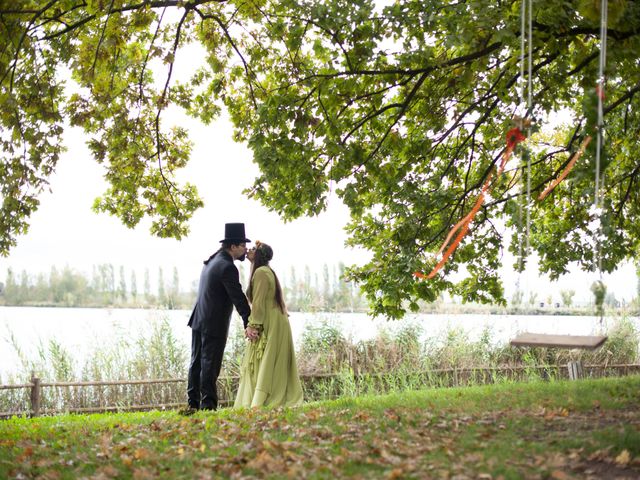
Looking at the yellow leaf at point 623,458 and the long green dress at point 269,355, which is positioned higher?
the long green dress at point 269,355

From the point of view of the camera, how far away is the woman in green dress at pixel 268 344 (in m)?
9.51

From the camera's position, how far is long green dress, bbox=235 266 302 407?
9500 millimetres

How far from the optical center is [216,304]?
9555mm

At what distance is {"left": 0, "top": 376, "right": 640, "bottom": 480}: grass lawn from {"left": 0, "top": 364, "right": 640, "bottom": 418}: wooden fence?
3.86m

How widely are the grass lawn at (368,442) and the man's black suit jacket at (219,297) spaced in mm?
1168

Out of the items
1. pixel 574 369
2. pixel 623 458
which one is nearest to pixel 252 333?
pixel 623 458

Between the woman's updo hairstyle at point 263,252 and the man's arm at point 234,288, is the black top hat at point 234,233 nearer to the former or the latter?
the woman's updo hairstyle at point 263,252

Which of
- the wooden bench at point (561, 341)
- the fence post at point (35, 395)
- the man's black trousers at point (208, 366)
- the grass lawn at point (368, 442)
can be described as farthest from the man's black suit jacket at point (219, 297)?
the fence post at point (35, 395)

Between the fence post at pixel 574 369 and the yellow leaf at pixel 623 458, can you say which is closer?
the yellow leaf at pixel 623 458

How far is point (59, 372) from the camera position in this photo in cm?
1363

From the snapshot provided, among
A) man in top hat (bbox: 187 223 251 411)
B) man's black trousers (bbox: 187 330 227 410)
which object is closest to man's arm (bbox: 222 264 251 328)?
man in top hat (bbox: 187 223 251 411)

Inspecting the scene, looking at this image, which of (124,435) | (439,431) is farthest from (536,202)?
(124,435)

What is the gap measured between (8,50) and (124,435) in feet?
17.5

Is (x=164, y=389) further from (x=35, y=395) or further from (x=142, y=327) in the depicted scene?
(x=35, y=395)
